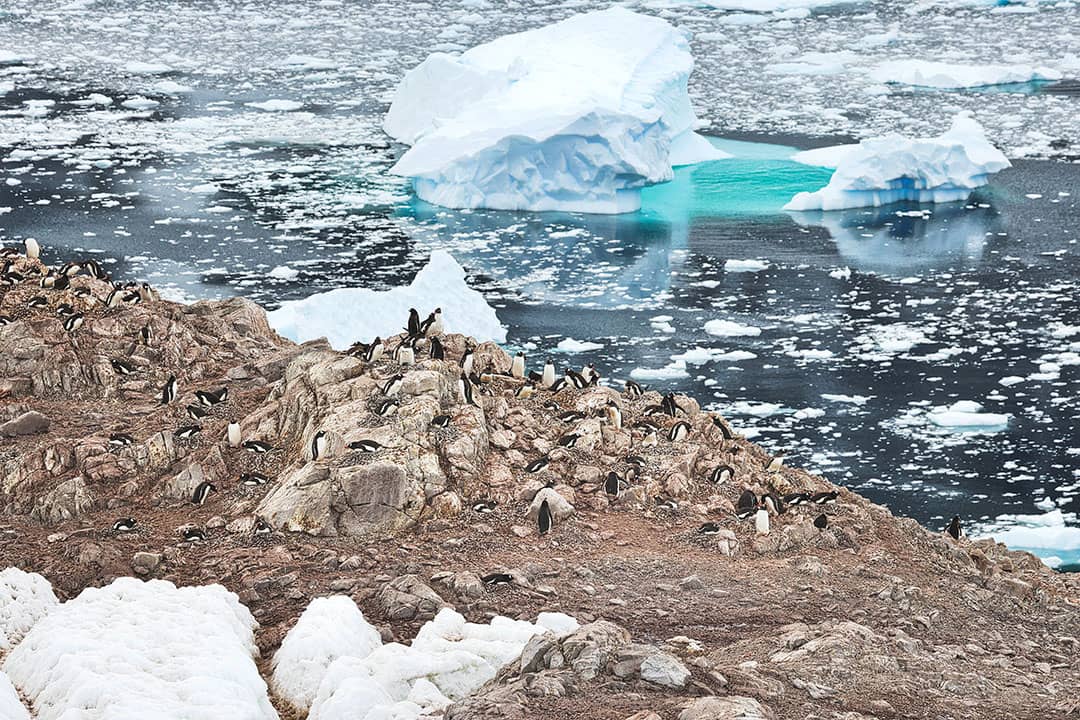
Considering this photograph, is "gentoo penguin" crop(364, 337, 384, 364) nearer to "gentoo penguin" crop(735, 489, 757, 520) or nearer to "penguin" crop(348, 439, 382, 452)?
"penguin" crop(348, 439, 382, 452)

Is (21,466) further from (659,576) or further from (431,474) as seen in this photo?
(659,576)

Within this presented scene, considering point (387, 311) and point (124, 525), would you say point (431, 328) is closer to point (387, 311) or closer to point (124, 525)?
point (124, 525)

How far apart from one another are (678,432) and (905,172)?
17.1m

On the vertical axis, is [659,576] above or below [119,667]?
below

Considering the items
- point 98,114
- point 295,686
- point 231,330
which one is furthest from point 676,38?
point 295,686

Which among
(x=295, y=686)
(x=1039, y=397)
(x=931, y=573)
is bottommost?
(x=1039, y=397)

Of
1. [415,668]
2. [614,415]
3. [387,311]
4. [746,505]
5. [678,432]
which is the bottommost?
[387,311]

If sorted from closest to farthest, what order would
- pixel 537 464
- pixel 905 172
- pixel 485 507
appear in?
pixel 485 507, pixel 537 464, pixel 905 172

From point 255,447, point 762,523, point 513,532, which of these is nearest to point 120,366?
point 255,447

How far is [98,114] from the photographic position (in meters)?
30.3

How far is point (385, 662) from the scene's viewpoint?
5227mm

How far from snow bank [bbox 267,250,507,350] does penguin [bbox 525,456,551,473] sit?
8.51 metres

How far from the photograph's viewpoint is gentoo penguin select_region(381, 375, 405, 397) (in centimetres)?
821

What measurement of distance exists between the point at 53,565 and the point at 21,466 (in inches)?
45.9
